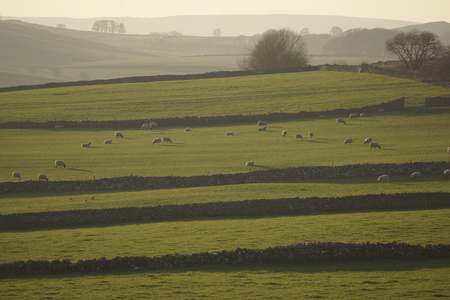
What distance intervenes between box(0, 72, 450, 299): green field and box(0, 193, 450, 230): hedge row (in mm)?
829

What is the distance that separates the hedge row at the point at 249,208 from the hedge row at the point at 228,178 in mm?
4757

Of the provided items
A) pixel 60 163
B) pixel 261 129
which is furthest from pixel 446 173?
pixel 60 163

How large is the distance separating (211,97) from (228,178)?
29.3 m

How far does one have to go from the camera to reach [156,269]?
1742 cm

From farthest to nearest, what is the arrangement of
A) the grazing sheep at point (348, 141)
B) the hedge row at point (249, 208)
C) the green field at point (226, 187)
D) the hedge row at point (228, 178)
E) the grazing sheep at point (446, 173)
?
1. the grazing sheep at point (348, 141)
2. the hedge row at point (228, 178)
3. the grazing sheep at point (446, 173)
4. the hedge row at point (249, 208)
5. the green field at point (226, 187)

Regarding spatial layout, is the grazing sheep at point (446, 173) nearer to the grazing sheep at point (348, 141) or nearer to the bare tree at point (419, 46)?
the grazing sheep at point (348, 141)

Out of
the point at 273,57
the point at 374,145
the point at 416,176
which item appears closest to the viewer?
the point at 416,176

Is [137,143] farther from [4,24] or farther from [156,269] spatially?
[4,24]

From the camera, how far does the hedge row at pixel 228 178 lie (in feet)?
96.6

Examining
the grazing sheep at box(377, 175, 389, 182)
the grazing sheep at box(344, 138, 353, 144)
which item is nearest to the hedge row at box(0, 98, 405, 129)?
the grazing sheep at box(344, 138, 353, 144)

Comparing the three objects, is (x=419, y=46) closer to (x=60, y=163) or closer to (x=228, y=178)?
(x=228, y=178)

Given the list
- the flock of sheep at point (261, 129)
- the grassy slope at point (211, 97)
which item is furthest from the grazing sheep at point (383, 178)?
the grassy slope at point (211, 97)

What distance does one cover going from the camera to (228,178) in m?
29.9

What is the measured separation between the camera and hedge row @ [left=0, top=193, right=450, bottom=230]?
962 inches
